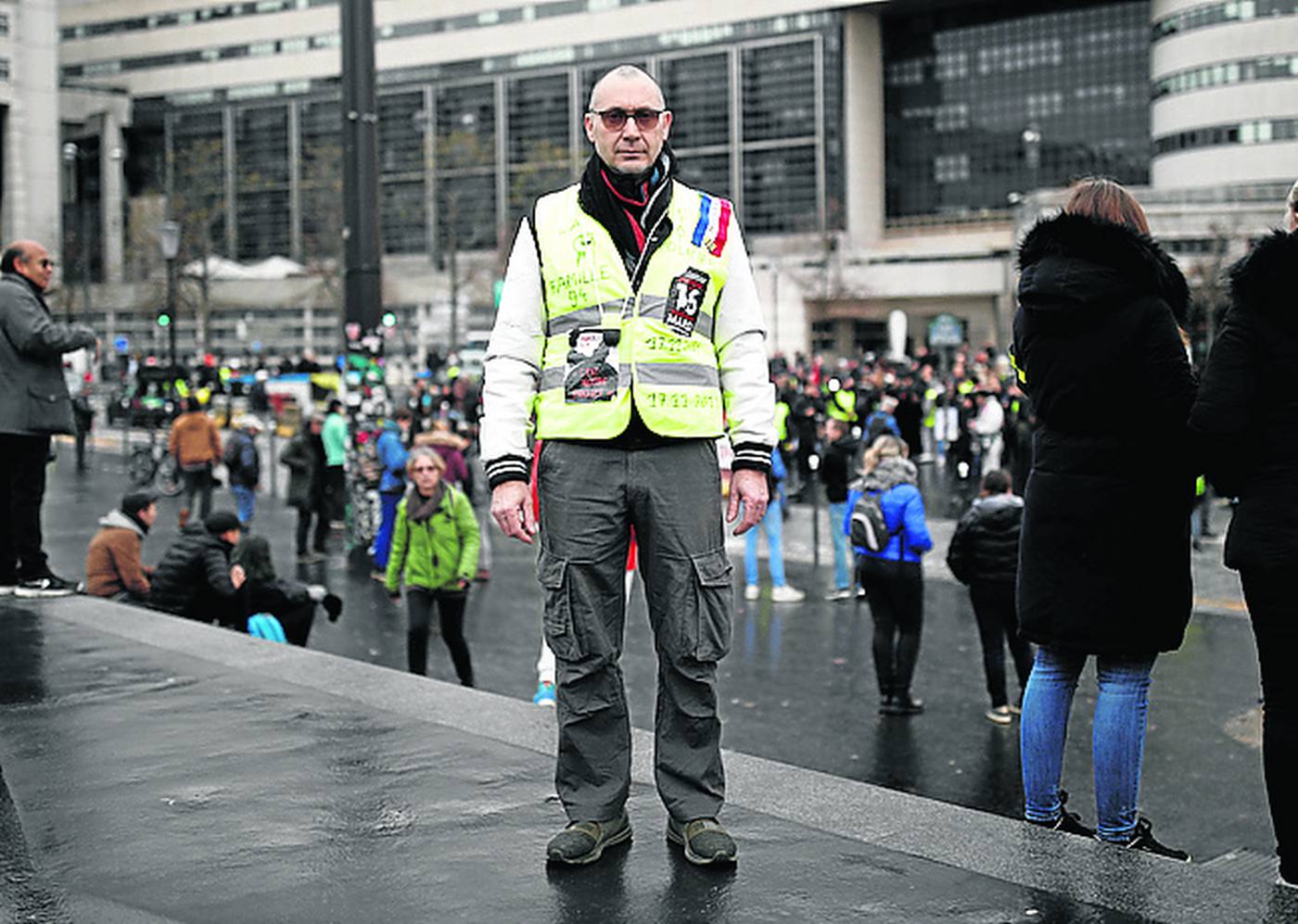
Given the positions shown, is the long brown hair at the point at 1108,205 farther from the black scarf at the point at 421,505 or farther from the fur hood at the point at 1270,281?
the black scarf at the point at 421,505

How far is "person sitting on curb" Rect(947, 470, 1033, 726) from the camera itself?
9242mm

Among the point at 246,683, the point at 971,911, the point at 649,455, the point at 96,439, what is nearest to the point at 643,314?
the point at 649,455

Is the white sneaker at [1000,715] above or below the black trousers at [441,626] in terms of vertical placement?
below

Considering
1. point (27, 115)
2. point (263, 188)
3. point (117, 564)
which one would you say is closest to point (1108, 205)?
point (117, 564)

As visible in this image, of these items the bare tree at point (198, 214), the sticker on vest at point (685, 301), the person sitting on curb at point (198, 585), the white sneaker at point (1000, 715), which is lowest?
the white sneaker at point (1000, 715)

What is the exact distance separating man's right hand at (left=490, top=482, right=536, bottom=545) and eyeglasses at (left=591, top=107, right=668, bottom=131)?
37.8 inches

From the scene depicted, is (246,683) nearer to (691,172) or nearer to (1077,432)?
(1077,432)

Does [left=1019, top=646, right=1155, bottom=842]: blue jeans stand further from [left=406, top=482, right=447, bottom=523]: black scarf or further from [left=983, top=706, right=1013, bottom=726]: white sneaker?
[left=406, top=482, right=447, bottom=523]: black scarf

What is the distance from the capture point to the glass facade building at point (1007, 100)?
253 feet

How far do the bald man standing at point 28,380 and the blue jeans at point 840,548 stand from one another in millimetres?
8044

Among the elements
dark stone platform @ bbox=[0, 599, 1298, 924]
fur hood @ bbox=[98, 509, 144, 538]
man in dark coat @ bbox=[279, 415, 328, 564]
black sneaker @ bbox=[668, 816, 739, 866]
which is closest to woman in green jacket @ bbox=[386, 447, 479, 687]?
fur hood @ bbox=[98, 509, 144, 538]

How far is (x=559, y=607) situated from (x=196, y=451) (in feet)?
55.0

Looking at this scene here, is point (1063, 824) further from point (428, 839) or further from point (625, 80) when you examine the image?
point (625, 80)

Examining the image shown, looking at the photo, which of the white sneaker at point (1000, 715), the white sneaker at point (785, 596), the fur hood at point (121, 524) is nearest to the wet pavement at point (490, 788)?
the white sneaker at point (1000, 715)
